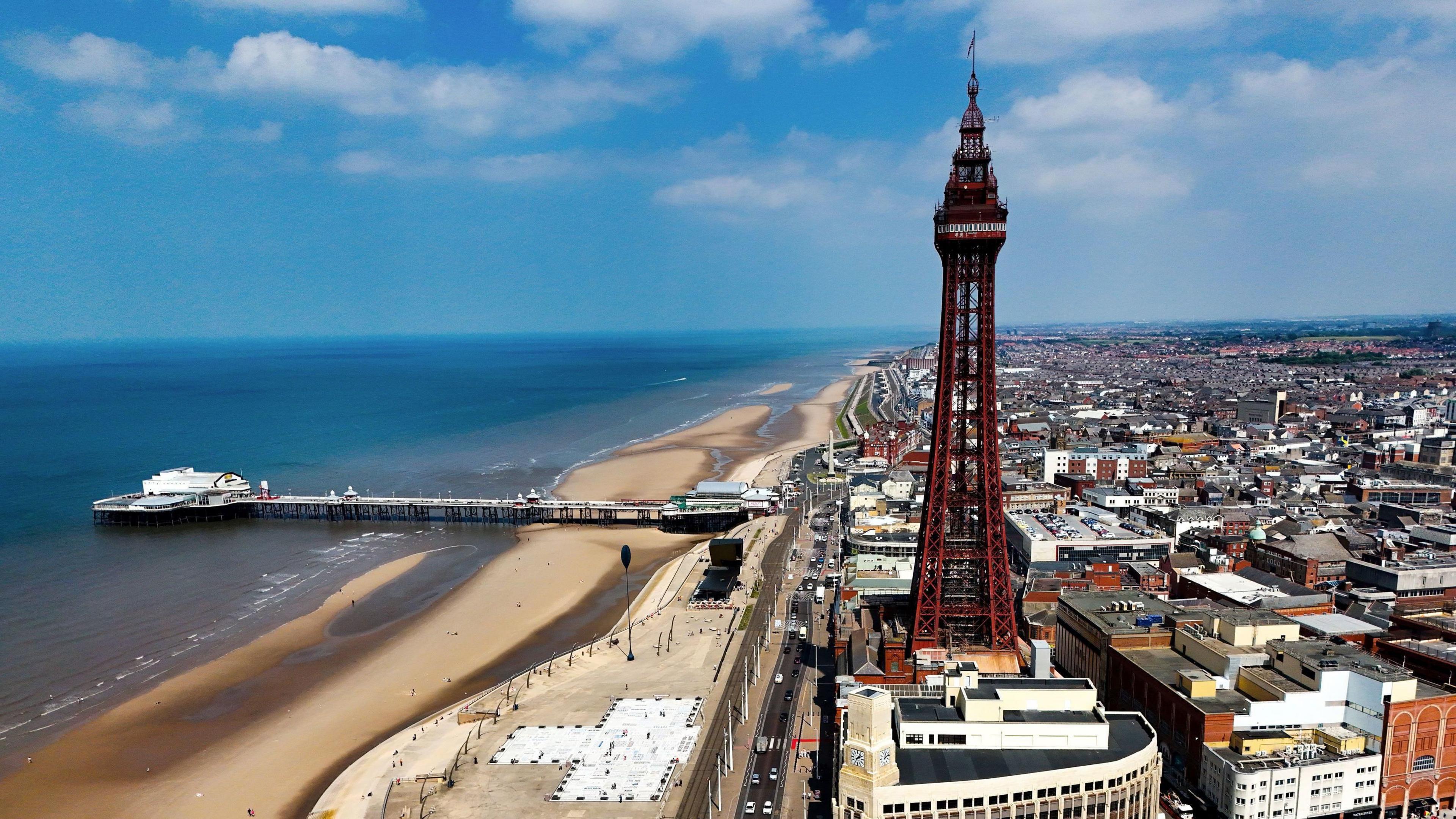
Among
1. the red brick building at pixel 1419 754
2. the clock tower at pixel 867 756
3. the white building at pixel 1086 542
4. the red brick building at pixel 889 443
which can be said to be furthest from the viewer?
the red brick building at pixel 889 443

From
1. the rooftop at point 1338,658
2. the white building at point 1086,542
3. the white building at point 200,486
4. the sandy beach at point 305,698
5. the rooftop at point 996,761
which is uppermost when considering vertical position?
the rooftop at point 1338,658

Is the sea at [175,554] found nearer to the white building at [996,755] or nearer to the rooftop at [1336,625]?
the white building at [996,755]

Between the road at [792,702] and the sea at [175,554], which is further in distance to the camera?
the sea at [175,554]

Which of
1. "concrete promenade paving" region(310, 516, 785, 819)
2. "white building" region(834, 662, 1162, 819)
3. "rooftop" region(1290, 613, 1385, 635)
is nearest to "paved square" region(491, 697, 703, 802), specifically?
"concrete promenade paving" region(310, 516, 785, 819)

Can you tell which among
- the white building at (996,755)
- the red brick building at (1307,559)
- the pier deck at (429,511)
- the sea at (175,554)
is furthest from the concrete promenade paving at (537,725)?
the red brick building at (1307,559)

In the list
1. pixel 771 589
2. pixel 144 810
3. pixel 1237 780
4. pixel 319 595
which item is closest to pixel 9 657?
pixel 319 595

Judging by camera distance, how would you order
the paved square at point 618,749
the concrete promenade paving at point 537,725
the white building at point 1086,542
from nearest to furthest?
1. the concrete promenade paving at point 537,725
2. the paved square at point 618,749
3. the white building at point 1086,542

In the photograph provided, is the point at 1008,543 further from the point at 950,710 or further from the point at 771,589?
the point at 950,710
